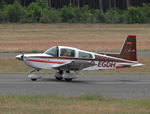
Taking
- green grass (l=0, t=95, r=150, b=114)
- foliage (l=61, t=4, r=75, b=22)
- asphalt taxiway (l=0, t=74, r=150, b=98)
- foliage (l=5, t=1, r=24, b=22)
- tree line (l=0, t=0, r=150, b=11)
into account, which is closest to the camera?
green grass (l=0, t=95, r=150, b=114)

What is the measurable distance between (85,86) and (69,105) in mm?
5826

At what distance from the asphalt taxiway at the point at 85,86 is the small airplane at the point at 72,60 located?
66 cm

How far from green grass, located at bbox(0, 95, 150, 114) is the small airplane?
579 cm

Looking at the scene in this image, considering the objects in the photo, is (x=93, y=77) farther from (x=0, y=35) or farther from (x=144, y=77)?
(x=0, y=35)

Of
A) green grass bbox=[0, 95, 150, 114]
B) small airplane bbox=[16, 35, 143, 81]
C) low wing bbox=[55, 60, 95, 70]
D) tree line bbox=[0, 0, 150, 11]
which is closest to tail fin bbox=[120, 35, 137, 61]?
small airplane bbox=[16, 35, 143, 81]

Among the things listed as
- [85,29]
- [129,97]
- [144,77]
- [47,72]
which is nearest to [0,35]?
[85,29]

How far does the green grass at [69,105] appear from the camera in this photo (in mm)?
12016

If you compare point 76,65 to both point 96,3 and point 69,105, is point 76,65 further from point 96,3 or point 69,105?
point 96,3

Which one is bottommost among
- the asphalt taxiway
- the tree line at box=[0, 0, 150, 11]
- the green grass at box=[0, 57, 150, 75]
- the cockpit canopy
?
the green grass at box=[0, 57, 150, 75]

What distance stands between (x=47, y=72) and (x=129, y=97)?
420 inches

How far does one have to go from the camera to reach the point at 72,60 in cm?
2089

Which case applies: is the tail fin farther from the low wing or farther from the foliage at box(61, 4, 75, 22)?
the foliage at box(61, 4, 75, 22)

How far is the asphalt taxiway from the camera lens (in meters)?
16.7

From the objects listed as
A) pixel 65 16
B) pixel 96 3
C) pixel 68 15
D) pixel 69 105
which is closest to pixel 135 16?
pixel 68 15
